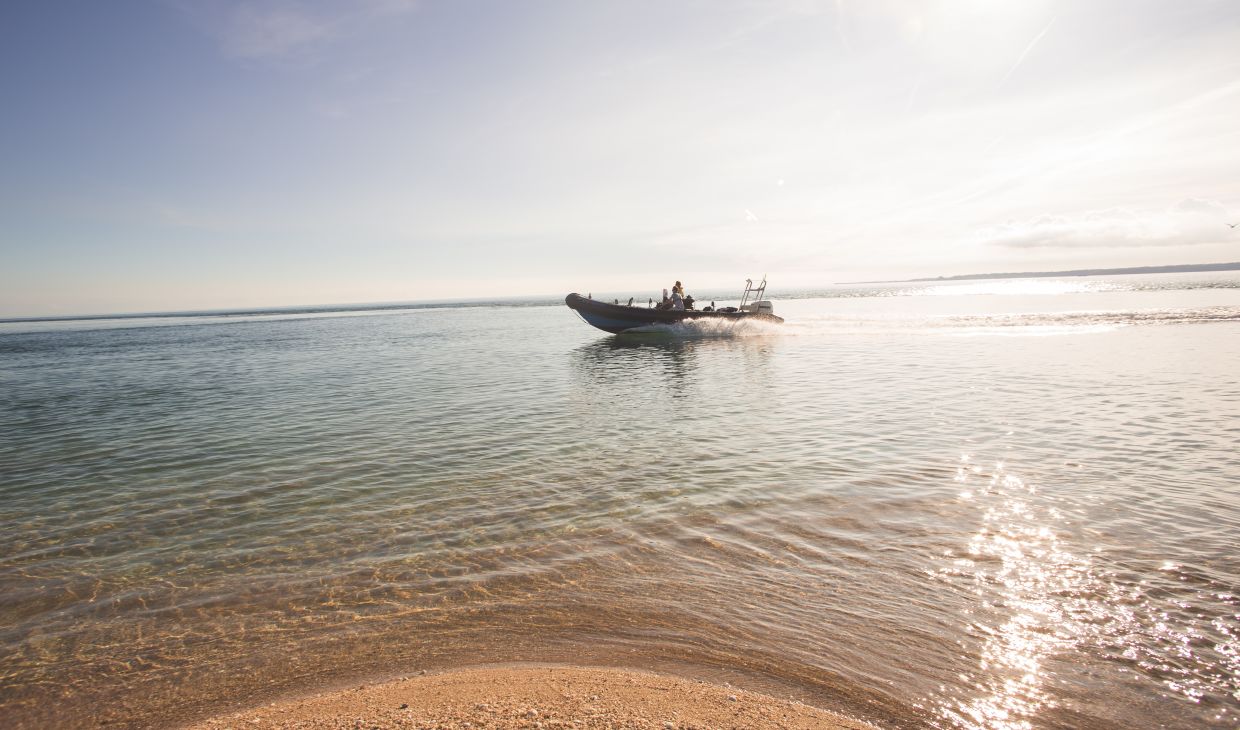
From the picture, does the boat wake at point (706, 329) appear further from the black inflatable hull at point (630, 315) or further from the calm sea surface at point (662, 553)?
the calm sea surface at point (662, 553)

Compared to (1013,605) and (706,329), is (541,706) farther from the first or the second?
(706,329)

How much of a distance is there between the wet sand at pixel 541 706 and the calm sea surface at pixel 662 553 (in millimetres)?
275

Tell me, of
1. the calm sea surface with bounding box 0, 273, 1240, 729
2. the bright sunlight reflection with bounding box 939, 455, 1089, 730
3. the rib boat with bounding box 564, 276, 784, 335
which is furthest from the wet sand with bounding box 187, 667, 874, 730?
the rib boat with bounding box 564, 276, 784, 335

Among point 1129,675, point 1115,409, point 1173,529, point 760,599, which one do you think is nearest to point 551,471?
point 760,599

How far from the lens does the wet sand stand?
11.9 feet

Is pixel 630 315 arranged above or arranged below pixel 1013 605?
above

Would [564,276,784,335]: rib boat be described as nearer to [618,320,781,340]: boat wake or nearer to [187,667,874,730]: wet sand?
[618,320,781,340]: boat wake

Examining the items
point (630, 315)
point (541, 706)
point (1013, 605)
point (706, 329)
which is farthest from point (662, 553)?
point (706, 329)

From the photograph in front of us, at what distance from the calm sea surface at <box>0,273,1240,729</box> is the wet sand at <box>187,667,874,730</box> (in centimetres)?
27

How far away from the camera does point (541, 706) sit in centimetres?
378

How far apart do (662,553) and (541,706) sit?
9.60 ft

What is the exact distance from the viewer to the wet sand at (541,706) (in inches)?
→ 142

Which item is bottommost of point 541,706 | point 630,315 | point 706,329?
point 541,706

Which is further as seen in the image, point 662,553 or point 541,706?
point 662,553
